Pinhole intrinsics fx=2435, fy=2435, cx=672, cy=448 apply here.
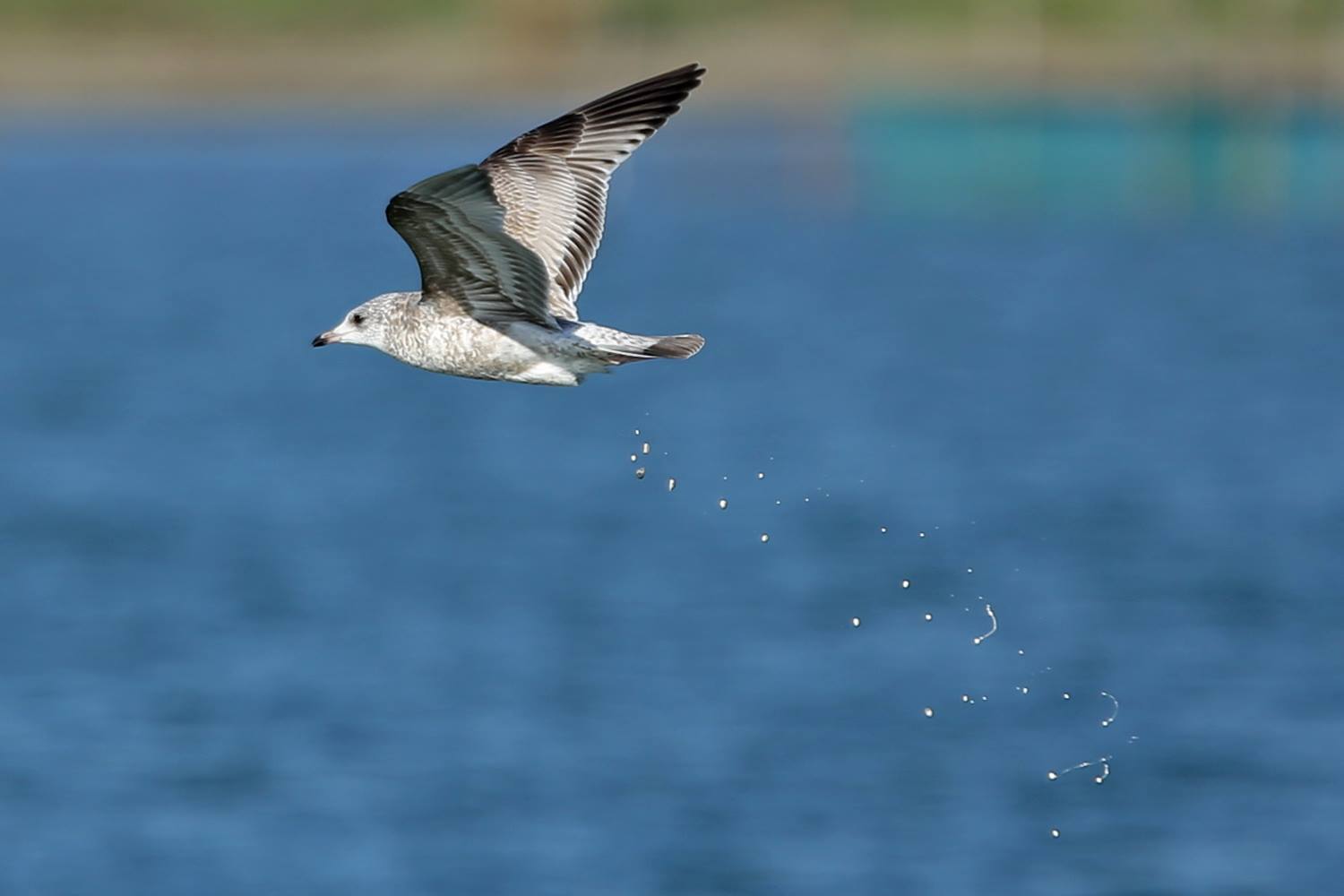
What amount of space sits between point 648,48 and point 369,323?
4540cm

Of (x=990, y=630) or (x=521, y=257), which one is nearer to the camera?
(x=521, y=257)

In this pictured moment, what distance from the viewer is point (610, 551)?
20781mm

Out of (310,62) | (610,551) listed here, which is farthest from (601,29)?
(610,551)

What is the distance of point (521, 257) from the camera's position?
302 inches

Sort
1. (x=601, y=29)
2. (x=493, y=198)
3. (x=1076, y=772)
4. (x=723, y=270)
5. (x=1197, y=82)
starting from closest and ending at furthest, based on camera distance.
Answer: (x=493, y=198)
(x=1076, y=772)
(x=723, y=270)
(x=1197, y=82)
(x=601, y=29)

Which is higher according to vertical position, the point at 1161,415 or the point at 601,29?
the point at 601,29

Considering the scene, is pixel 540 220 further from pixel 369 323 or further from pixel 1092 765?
pixel 1092 765

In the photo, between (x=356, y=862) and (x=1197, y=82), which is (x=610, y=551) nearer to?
(x=356, y=862)

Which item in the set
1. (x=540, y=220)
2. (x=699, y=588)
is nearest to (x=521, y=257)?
(x=540, y=220)

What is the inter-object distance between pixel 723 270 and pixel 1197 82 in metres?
14.0

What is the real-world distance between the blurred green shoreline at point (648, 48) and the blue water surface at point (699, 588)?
10.3 meters

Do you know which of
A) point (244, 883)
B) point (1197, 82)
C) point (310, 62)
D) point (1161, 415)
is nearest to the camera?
point (244, 883)

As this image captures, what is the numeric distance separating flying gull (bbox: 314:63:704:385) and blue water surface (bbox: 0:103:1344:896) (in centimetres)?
518

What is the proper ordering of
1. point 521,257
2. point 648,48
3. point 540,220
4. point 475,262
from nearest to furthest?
point 475,262, point 521,257, point 540,220, point 648,48
